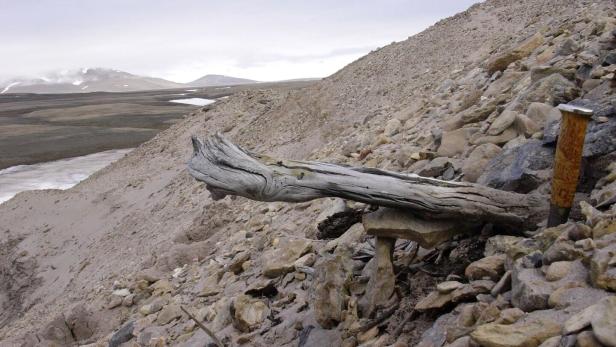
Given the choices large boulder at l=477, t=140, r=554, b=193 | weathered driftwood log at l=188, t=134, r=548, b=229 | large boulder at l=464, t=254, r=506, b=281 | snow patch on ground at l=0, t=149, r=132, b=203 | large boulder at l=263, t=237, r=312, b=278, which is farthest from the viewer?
snow patch on ground at l=0, t=149, r=132, b=203

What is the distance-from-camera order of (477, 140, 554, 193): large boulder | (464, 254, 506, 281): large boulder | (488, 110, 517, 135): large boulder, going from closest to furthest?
(464, 254, 506, 281): large boulder → (477, 140, 554, 193): large boulder → (488, 110, 517, 135): large boulder

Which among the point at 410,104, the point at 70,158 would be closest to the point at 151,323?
the point at 410,104

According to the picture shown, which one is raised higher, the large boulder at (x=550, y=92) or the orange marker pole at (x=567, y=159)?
the large boulder at (x=550, y=92)

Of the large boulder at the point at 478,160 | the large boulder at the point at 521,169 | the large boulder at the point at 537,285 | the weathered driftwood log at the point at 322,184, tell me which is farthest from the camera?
the large boulder at the point at 478,160

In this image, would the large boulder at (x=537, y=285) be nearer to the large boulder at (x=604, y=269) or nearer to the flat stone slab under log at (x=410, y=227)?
the large boulder at (x=604, y=269)

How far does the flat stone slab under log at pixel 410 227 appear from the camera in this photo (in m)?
Result: 4.76

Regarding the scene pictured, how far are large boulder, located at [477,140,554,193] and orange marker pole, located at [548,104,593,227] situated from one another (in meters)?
0.65

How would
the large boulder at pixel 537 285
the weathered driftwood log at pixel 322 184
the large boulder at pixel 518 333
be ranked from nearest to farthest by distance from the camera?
1. the large boulder at pixel 518 333
2. the large boulder at pixel 537 285
3. the weathered driftwood log at pixel 322 184

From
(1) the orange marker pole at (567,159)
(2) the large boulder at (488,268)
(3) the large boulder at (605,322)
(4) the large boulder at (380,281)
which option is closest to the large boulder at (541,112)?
(1) the orange marker pole at (567,159)

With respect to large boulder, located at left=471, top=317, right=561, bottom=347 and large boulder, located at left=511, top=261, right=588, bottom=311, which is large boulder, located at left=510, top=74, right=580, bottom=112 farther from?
large boulder, located at left=471, top=317, right=561, bottom=347

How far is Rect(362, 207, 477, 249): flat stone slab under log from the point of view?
15.6 ft

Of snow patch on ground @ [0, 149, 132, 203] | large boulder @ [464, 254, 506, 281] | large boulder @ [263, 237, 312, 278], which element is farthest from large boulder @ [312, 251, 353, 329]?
snow patch on ground @ [0, 149, 132, 203]

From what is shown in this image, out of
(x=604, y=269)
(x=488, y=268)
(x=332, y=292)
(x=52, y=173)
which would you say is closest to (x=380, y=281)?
(x=332, y=292)

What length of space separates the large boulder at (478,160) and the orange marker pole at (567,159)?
1.44 meters
